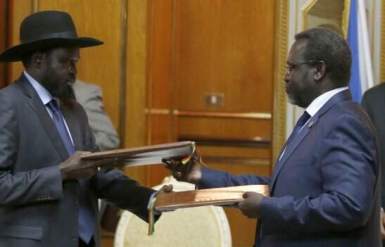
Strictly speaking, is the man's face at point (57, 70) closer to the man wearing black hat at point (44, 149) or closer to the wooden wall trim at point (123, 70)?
the man wearing black hat at point (44, 149)

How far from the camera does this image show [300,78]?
330 centimetres

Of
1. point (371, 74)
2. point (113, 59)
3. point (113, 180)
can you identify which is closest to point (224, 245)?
point (113, 180)

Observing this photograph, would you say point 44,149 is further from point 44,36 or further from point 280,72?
point 280,72

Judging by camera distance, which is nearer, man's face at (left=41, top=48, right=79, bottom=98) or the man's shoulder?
man's face at (left=41, top=48, right=79, bottom=98)

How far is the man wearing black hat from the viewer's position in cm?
340

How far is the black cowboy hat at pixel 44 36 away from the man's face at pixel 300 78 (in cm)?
84

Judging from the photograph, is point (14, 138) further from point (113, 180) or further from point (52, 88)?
point (113, 180)

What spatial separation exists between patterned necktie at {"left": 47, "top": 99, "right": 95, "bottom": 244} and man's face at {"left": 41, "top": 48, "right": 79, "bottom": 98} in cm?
6

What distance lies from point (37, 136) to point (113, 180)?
0.47m

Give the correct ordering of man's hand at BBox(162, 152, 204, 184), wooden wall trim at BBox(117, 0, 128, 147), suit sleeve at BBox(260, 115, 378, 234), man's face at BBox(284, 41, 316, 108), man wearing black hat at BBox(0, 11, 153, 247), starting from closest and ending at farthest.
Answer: suit sleeve at BBox(260, 115, 378, 234), man's face at BBox(284, 41, 316, 108), man wearing black hat at BBox(0, 11, 153, 247), man's hand at BBox(162, 152, 204, 184), wooden wall trim at BBox(117, 0, 128, 147)

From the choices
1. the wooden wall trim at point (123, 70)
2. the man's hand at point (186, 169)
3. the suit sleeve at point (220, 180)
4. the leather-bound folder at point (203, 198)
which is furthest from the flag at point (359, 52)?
the leather-bound folder at point (203, 198)

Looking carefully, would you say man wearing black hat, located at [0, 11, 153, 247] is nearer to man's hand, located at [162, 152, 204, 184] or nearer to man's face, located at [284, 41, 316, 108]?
man's hand, located at [162, 152, 204, 184]

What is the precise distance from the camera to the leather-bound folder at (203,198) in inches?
126

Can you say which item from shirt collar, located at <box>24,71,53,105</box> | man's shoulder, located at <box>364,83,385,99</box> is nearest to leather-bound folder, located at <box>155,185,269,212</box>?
shirt collar, located at <box>24,71,53,105</box>
